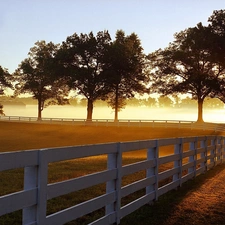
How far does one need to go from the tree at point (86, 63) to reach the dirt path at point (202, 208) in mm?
51238

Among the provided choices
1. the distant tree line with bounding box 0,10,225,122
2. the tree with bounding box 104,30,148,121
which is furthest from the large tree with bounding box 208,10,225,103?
the tree with bounding box 104,30,148,121

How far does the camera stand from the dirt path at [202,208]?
761cm

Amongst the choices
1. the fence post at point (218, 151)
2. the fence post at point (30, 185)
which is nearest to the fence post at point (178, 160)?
the fence post at point (30, 185)

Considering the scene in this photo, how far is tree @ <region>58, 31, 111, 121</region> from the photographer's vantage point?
6228 cm

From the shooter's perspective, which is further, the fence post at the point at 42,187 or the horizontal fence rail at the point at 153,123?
the horizontal fence rail at the point at 153,123

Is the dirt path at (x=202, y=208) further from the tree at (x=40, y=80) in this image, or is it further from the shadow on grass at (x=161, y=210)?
the tree at (x=40, y=80)

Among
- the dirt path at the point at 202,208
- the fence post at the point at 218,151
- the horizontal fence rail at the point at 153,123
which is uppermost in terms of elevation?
the horizontal fence rail at the point at 153,123

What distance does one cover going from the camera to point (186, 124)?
2088 inches

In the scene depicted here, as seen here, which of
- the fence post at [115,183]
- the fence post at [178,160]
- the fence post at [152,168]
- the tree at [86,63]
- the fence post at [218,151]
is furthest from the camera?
the tree at [86,63]

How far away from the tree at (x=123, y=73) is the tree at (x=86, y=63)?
4.70 ft

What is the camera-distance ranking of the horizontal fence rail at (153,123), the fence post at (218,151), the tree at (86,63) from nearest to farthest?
the fence post at (218,151) < the horizontal fence rail at (153,123) < the tree at (86,63)

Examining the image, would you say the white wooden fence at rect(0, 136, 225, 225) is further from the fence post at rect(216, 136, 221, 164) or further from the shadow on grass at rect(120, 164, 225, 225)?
the fence post at rect(216, 136, 221, 164)

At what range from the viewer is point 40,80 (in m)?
73.7

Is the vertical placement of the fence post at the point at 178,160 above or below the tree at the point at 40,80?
below
